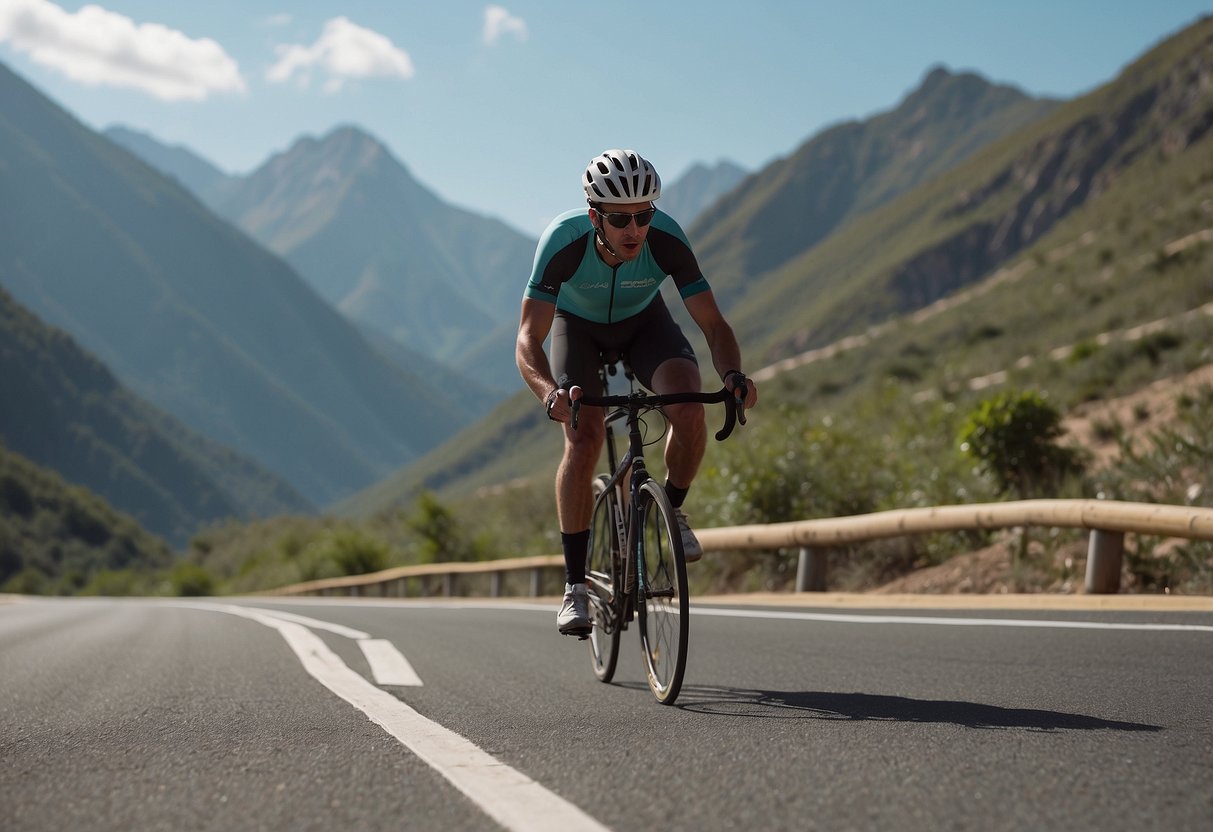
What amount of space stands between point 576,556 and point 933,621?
2809 millimetres

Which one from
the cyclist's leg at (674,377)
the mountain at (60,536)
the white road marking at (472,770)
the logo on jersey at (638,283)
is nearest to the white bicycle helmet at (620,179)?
the logo on jersey at (638,283)

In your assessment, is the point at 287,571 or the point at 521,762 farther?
the point at 287,571

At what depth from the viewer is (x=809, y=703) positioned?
4539mm

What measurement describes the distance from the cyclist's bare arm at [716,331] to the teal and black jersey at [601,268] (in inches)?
2.1

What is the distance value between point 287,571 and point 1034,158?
9085 centimetres

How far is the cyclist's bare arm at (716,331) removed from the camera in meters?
5.08

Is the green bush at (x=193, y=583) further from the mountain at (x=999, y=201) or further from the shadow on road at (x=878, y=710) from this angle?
the shadow on road at (x=878, y=710)

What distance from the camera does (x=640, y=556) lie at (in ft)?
16.8

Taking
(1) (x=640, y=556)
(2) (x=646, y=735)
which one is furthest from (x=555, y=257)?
(2) (x=646, y=735)

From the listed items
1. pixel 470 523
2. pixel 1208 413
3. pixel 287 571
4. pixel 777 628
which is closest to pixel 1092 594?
pixel 777 628

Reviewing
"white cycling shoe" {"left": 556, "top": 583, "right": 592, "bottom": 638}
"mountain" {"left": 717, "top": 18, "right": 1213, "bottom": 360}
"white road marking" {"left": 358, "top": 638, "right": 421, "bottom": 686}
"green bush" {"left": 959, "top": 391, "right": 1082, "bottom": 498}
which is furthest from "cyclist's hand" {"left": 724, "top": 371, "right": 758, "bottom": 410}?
"mountain" {"left": 717, "top": 18, "right": 1213, "bottom": 360}

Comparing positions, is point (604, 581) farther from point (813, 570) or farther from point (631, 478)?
point (813, 570)

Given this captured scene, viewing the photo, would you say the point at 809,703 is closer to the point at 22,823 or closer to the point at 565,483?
the point at 565,483

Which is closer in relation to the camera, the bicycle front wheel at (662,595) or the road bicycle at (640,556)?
the bicycle front wheel at (662,595)
